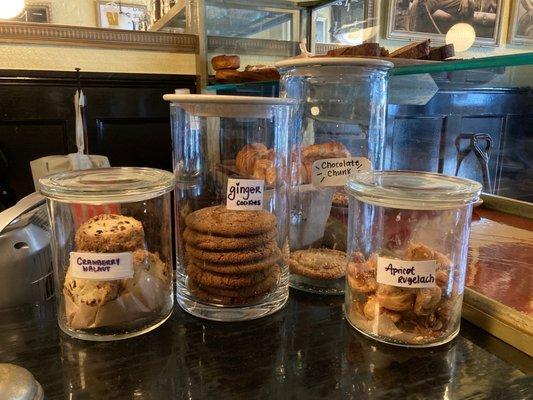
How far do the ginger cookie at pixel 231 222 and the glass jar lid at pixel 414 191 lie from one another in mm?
114

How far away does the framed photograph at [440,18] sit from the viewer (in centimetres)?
222

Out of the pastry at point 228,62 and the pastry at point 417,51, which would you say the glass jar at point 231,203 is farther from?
the pastry at point 228,62

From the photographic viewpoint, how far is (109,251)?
1.72 ft

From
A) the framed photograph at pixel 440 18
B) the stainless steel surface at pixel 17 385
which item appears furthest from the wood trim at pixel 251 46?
the stainless steel surface at pixel 17 385

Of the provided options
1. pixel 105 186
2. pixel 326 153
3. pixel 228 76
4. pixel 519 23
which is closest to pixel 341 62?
pixel 326 153

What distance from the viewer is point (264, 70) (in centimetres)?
139

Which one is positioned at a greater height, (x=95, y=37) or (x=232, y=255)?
(x=95, y=37)

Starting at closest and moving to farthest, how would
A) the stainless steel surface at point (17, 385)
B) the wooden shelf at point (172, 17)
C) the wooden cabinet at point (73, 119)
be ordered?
the stainless steel surface at point (17, 385)
the wooden cabinet at point (73, 119)
the wooden shelf at point (172, 17)

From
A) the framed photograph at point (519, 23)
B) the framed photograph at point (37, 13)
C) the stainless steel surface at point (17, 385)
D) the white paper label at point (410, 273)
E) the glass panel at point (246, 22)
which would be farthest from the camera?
the framed photograph at point (37, 13)

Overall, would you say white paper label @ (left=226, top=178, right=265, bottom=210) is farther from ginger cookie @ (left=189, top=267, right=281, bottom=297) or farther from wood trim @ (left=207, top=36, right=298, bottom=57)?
wood trim @ (left=207, top=36, right=298, bottom=57)

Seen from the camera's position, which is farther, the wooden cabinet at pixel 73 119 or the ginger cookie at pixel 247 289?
the wooden cabinet at pixel 73 119

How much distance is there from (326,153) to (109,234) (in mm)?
341

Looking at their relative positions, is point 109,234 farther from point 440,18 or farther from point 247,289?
point 440,18

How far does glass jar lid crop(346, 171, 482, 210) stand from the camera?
0.51 m
